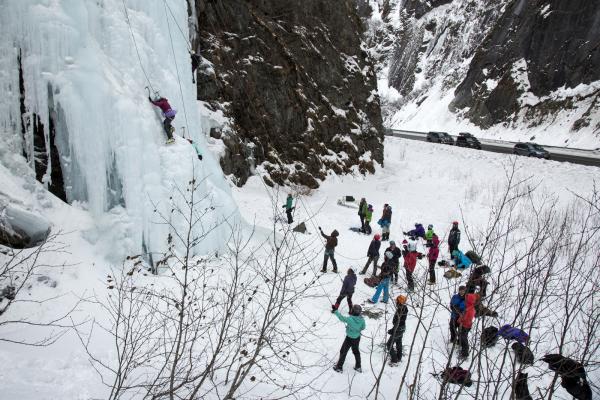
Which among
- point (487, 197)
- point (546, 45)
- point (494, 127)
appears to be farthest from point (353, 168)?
point (546, 45)

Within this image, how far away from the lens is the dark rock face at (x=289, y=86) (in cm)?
1695

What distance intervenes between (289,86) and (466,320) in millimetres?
15581

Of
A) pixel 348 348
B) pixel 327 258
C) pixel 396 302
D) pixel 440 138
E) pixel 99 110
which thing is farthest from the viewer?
pixel 440 138

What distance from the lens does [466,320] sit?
21.2 ft

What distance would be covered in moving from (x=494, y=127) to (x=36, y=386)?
40104 mm

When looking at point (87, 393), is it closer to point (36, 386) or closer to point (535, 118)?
point (36, 386)

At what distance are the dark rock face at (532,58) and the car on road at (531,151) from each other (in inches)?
384

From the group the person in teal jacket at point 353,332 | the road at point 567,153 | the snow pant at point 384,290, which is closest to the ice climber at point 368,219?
the snow pant at point 384,290

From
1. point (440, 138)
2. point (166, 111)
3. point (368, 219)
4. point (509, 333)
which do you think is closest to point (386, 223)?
point (368, 219)

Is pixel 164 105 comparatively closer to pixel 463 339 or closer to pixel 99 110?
pixel 99 110

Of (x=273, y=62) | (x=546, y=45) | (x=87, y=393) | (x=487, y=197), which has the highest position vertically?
(x=546, y=45)

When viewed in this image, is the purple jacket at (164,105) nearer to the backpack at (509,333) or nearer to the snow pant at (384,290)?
the snow pant at (384,290)

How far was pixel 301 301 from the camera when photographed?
8.43m

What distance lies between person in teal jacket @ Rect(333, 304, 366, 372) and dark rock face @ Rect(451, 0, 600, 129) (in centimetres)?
3274
